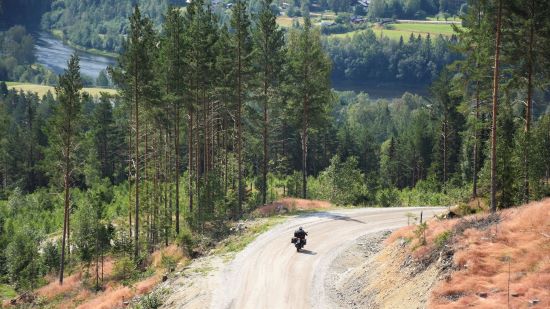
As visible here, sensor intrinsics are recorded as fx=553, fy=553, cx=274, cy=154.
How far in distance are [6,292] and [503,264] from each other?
1699 inches

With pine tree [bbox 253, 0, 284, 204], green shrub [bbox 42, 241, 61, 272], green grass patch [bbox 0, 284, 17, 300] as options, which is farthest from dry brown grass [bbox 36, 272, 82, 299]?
pine tree [bbox 253, 0, 284, 204]

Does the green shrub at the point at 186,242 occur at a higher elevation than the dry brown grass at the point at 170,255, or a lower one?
higher

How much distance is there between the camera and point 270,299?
24.3 m

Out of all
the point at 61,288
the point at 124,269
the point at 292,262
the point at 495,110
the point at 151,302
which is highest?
the point at 495,110

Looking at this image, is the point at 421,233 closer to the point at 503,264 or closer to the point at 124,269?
the point at 503,264

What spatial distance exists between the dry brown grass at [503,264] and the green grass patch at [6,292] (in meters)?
37.3

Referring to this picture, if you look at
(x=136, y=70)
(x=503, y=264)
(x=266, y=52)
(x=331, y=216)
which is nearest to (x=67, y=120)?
(x=136, y=70)

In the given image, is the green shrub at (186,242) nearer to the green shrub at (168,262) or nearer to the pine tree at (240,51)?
the green shrub at (168,262)

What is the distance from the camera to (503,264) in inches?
786

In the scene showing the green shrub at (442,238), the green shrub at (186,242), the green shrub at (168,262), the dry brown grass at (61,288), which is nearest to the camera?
the green shrub at (442,238)

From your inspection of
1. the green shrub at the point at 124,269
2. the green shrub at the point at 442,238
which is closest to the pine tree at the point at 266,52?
the green shrub at the point at 124,269

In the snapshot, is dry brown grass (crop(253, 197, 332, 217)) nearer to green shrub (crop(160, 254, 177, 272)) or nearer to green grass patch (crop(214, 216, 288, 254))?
green grass patch (crop(214, 216, 288, 254))

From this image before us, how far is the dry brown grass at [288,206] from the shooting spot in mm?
44138

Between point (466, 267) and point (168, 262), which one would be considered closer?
point (466, 267)
